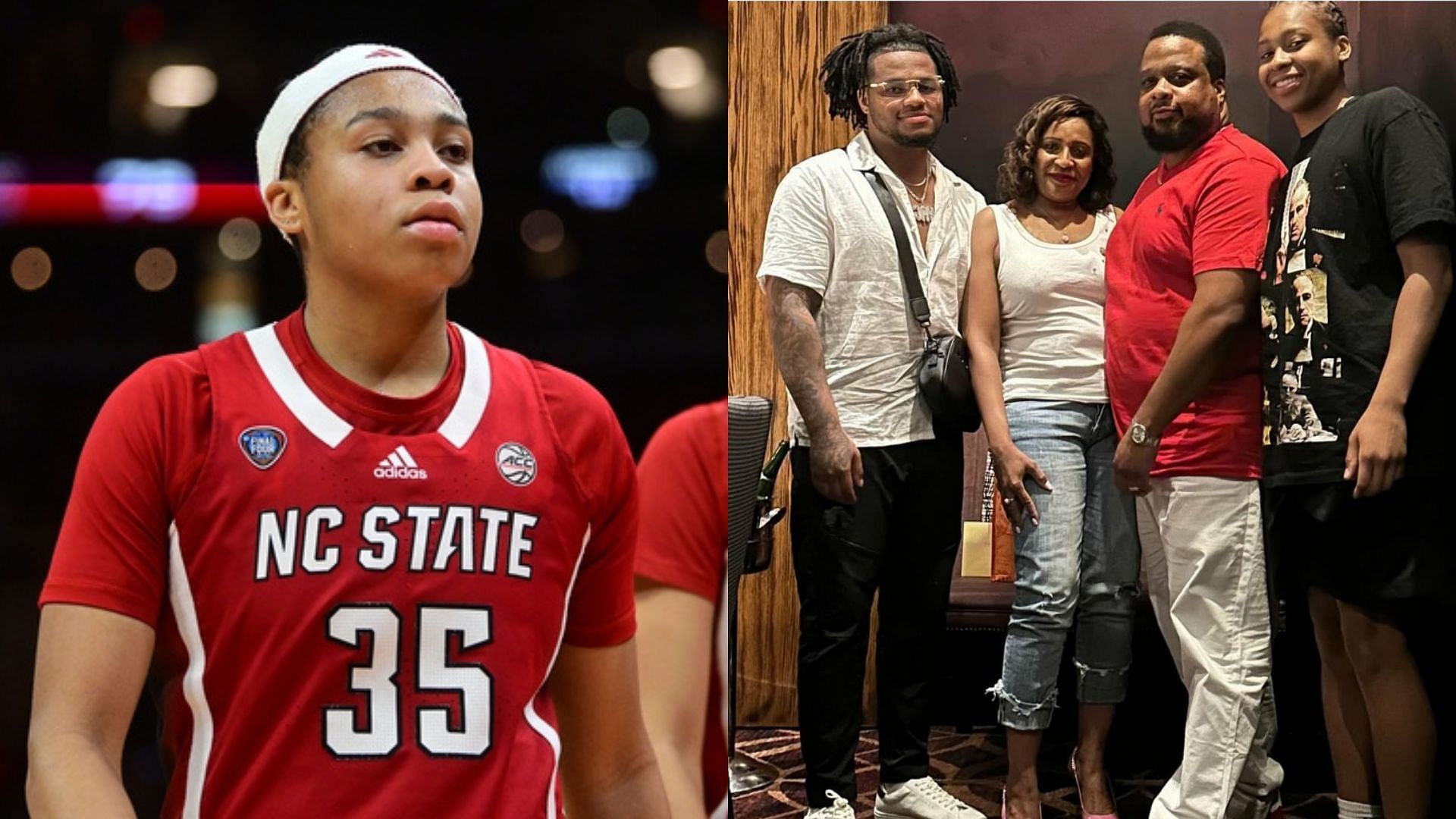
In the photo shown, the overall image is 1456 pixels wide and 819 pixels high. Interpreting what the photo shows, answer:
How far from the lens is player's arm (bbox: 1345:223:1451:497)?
219cm

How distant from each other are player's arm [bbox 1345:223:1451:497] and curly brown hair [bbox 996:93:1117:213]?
65 cm

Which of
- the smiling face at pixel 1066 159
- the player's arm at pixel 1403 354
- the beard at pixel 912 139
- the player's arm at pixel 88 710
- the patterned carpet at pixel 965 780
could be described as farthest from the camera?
the patterned carpet at pixel 965 780

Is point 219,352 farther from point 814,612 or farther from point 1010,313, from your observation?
point 1010,313

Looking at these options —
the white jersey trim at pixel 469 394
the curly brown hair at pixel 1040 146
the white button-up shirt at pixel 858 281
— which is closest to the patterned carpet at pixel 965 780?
the white button-up shirt at pixel 858 281

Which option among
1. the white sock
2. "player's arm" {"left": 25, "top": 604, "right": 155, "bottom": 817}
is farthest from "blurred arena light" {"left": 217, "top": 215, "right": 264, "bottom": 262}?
the white sock

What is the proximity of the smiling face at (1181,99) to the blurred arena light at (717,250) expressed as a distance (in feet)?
5.66

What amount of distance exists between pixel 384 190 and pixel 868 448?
5.72ft

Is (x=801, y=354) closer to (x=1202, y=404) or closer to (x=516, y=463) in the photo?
(x=1202, y=404)

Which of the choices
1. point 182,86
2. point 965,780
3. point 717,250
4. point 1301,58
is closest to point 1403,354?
point 1301,58

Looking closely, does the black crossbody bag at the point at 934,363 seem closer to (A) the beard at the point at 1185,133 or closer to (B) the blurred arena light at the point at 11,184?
(A) the beard at the point at 1185,133

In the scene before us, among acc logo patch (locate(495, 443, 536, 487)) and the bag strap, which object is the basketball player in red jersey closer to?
acc logo patch (locate(495, 443, 536, 487))

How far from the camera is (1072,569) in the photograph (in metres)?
2.60

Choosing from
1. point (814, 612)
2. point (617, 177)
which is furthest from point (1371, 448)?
point (617, 177)

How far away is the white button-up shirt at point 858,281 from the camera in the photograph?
8.39 feet
